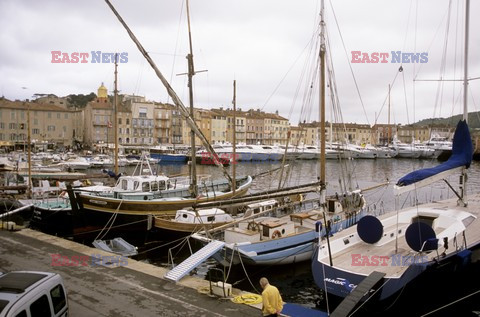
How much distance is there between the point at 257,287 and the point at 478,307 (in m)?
8.30

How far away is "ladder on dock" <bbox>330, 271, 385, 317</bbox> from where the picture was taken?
9.64m

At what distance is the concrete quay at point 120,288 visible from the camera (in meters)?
10.3

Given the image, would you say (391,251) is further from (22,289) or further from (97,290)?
(22,289)

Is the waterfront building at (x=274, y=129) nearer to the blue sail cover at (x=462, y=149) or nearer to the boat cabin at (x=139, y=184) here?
the boat cabin at (x=139, y=184)

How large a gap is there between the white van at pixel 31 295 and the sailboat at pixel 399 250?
683cm

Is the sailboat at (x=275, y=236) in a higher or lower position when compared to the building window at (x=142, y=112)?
lower

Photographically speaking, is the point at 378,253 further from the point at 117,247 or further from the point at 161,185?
the point at 161,185

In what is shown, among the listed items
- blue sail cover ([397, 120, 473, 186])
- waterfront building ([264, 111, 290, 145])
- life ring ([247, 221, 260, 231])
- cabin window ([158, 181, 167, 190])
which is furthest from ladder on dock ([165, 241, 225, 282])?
waterfront building ([264, 111, 290, 145])

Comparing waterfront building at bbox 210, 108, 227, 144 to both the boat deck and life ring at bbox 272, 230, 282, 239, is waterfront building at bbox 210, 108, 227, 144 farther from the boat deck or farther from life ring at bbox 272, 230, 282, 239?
the boat deck

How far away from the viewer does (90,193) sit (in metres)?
26.7

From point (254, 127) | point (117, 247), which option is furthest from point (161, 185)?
point (254, 127)

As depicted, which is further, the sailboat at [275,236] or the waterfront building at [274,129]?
the waterfront building at [274,129]

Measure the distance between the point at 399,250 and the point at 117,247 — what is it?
14.2m

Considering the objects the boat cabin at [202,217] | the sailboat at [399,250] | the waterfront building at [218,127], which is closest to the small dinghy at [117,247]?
the boat cabin at [202,217]
